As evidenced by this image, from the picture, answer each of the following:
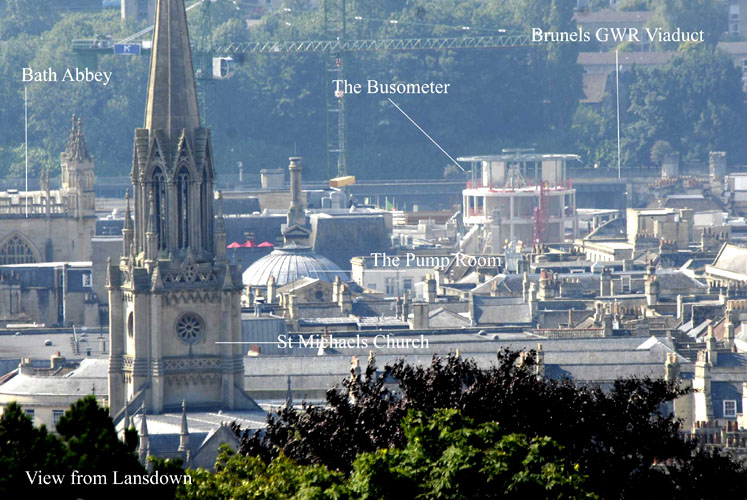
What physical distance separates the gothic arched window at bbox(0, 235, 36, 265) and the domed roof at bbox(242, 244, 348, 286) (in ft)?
43.7

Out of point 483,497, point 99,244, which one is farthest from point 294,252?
point 483,497

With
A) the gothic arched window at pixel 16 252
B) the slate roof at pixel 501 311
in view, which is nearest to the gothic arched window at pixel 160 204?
the slate roof at pixel 501 311

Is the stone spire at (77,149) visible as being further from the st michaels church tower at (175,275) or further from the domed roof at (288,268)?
the st michaels church tower at (175,275)

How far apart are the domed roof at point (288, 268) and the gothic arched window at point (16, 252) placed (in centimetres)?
1333

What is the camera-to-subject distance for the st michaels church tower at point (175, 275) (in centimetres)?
9450

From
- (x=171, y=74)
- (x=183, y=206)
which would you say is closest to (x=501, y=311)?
(x=183, y=206)

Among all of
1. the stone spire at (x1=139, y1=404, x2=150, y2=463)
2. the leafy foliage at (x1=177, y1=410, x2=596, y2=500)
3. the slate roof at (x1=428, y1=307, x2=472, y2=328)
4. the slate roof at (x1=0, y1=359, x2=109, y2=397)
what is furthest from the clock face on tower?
the leafy foliage at (x1=177, y1=410, x2=596, y2=500)

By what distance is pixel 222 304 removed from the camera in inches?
3743

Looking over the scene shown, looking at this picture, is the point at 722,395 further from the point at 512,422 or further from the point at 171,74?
the point at 512,422

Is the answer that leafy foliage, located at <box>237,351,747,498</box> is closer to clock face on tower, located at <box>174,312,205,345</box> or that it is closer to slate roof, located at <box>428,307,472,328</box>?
clock face on tower, located at <box>174,312,205,345</box>

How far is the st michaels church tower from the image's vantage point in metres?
94.5

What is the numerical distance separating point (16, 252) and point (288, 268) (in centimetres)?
1871

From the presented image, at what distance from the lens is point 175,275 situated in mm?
94938

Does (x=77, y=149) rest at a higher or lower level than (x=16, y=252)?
higher
